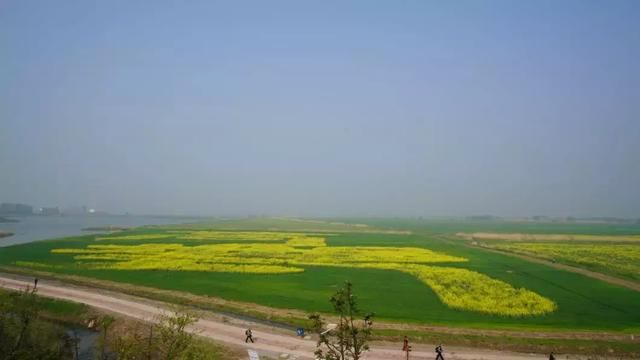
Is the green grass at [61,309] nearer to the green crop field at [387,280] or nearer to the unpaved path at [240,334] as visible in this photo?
the unpaved path at [240,334]

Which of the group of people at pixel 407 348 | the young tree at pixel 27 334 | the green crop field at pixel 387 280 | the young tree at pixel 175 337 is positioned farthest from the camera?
the green crop field at pixel 387 280

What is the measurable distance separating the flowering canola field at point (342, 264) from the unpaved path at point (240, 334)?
1022cm

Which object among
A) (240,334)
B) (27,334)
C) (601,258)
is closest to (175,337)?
(27,334)

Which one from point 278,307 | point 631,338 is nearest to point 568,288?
point 631,338

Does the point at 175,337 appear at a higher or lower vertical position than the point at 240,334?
higher

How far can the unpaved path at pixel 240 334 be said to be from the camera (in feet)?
89.4

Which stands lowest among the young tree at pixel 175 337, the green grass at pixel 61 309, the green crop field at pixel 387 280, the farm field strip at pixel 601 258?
the green grass at pixel 61 309

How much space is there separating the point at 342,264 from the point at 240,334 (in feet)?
116

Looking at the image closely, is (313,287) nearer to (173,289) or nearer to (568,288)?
(173,289)

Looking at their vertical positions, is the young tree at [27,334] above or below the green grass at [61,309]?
above

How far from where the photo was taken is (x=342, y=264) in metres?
66.0

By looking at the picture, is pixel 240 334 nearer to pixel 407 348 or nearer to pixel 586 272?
pixel 407 348

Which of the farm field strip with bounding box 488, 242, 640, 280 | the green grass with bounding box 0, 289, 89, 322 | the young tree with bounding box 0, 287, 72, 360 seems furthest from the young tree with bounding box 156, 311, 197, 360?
the farm field strip with bounding box 488, 242, 640, 280

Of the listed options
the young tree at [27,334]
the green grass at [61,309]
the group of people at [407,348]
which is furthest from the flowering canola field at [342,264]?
the young tree at [27,334]
